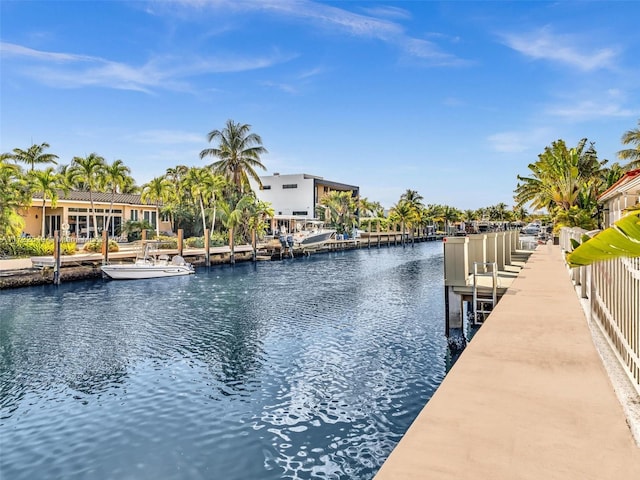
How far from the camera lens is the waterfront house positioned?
77000 millimetres

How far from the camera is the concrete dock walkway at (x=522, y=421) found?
3037 millimetres

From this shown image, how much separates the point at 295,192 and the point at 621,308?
73.8m

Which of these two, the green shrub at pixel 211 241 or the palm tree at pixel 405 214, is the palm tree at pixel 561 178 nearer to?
the green shrub at pixel 211 241

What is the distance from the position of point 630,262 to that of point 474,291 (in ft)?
27.6

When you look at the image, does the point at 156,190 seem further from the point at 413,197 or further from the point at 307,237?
the point at 413,197

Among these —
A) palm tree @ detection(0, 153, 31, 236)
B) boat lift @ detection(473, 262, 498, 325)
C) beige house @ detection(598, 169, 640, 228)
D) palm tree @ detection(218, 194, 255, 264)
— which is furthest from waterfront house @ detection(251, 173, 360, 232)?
boat lift @ detection(473, 262, 498, 325)

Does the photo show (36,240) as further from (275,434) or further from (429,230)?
(429,230)

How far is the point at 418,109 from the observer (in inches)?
1602

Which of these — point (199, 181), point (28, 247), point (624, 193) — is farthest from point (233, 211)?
point (624, 193)

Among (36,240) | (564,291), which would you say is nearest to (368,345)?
(564,291)

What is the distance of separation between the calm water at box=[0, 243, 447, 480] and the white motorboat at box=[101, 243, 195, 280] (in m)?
7.17

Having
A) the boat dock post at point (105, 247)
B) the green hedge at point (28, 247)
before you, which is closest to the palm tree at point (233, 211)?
the boat dock post at point (105, 247)

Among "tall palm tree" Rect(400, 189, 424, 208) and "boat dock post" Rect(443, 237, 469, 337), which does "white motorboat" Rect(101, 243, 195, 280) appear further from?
"tall palm tree" Rect(400, 189, 424, 208)

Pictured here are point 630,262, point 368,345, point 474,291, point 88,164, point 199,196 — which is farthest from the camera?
point 199,196
